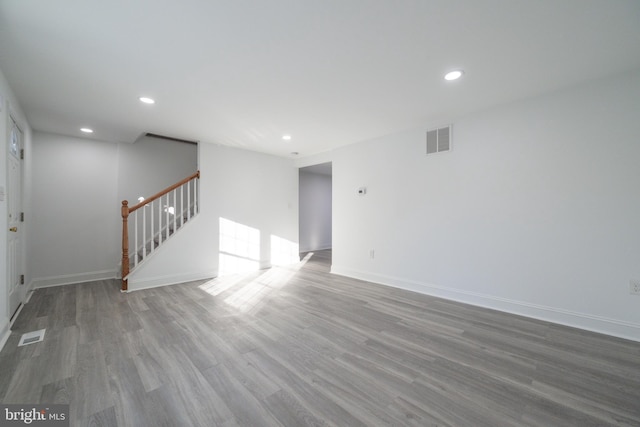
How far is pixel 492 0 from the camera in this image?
5.39 feet

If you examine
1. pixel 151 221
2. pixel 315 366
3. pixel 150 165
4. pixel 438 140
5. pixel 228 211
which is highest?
pixel 438 140

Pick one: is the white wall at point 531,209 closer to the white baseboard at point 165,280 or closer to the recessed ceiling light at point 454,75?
the recessed ceiling light at point 454,75

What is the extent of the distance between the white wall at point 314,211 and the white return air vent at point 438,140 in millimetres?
4518

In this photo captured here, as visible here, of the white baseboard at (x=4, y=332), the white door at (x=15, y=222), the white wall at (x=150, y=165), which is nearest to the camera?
the white baseboard at (x=4, y=332)

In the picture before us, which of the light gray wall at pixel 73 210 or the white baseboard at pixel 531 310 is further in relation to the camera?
the light gray wall at pixel 73 210

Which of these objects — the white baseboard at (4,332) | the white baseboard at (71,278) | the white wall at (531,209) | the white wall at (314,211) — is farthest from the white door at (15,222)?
the white wall at (314,211)

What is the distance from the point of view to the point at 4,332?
93.7 inches

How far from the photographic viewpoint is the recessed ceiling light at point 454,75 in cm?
246

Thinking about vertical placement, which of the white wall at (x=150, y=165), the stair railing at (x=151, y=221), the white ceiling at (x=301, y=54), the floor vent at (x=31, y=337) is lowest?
the floor vent at (x=31, y=337)

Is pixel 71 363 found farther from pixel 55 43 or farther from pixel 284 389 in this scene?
pixel 55 43

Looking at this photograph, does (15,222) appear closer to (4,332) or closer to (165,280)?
(4,332)

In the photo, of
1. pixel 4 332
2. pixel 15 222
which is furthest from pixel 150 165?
pixel 4 332

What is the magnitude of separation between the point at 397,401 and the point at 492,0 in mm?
2604

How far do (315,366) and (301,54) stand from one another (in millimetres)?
2539
